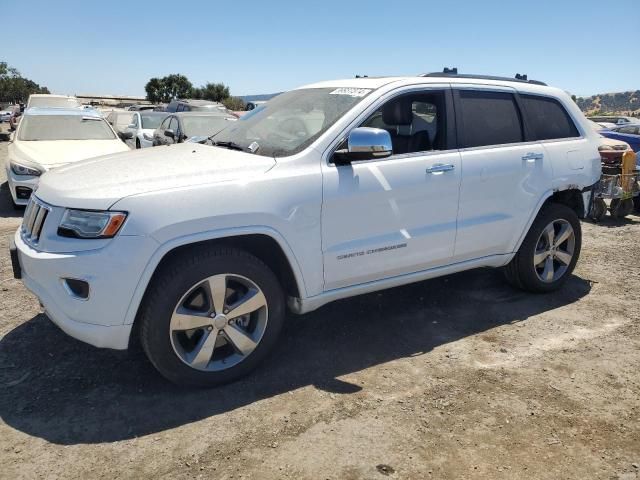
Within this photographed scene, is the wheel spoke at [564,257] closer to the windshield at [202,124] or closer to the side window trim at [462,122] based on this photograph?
the side window trim at [462,122]

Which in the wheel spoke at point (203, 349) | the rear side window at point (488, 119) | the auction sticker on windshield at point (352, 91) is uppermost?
the auction sticker on windshield at point (352, 91)

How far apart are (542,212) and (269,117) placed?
2.49 m

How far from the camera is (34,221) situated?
3145 millimetres

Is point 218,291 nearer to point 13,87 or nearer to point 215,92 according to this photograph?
point 215,92

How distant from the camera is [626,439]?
2793 mm

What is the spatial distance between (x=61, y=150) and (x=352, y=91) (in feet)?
19.7

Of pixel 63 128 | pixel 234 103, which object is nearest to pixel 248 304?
pixel 63 128

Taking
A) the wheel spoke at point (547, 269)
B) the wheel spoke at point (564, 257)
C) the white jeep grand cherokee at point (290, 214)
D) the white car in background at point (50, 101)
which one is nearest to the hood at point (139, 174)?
the white jeep grand cherokee at point (290, 214)

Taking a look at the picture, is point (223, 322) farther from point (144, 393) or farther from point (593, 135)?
point (593, 135)

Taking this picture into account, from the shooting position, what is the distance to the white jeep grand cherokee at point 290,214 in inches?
111

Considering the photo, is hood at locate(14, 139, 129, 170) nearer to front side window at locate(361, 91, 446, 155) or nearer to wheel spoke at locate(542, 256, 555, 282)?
front side window at locate(361, 91, 446, 155)

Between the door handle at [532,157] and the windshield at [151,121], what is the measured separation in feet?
39.4

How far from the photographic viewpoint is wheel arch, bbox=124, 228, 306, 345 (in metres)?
2.81

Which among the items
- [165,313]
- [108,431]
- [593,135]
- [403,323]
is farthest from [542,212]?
[108,431]
